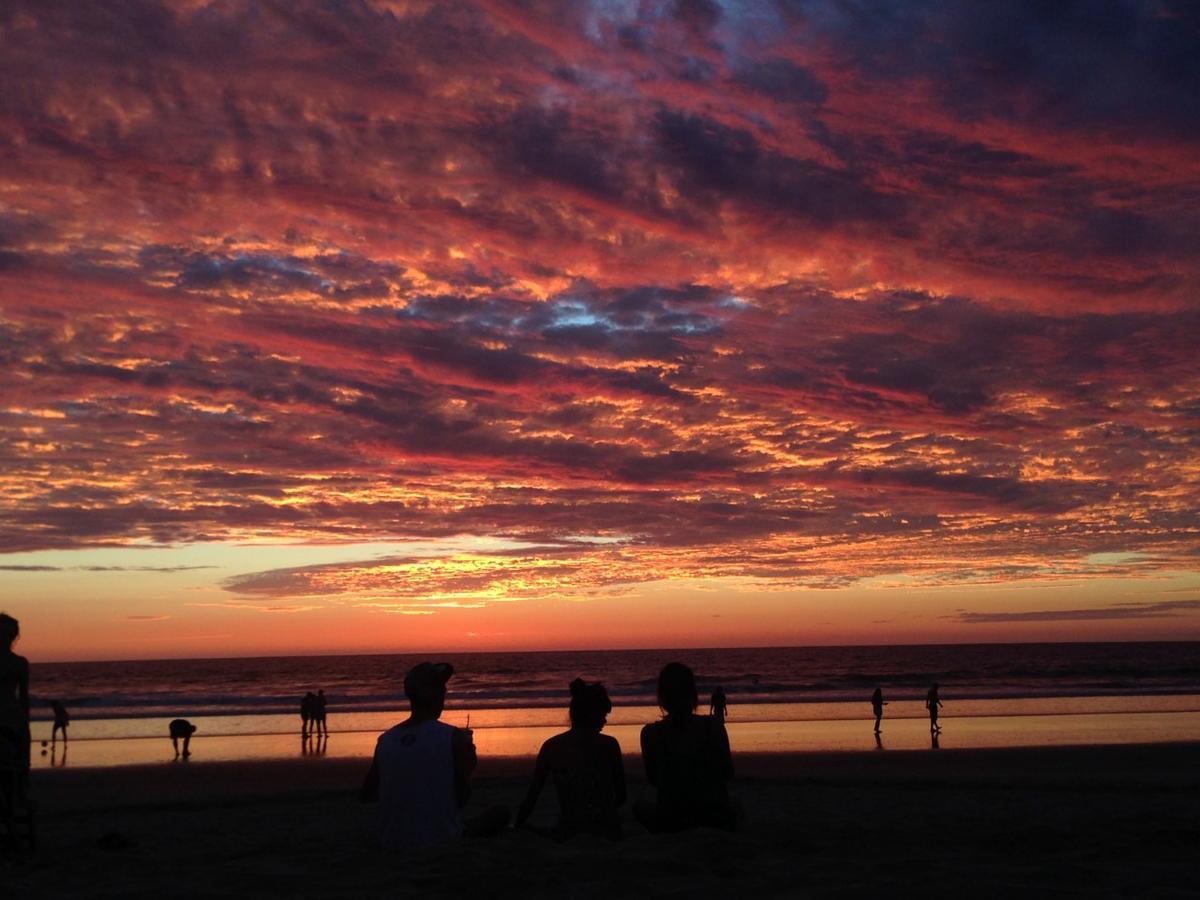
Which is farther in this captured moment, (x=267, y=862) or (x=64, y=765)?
(x=64, y=765)

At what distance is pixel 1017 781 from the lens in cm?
1823

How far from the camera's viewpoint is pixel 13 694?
7.75 meters

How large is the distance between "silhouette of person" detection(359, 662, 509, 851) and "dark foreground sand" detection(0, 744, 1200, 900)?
28 centimetres

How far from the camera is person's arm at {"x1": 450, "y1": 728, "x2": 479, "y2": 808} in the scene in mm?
6449

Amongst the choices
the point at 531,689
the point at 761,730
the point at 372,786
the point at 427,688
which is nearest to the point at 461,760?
the point at 427,688

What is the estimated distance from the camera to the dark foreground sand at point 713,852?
18.2 ft

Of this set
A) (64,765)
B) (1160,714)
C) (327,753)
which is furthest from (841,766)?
(1160,714)

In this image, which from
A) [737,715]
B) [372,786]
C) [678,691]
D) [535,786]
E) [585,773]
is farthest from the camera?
[737,715]

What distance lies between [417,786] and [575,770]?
130 cm

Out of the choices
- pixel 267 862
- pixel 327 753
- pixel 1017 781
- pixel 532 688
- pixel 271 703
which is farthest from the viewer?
pixel 532 688

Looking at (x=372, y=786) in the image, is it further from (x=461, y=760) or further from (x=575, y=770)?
(x=575, y=770)

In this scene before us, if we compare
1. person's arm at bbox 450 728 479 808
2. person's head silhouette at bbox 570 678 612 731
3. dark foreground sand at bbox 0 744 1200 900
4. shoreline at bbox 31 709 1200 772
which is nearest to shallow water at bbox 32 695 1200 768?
shoreline at bbox 31 709 1200 772

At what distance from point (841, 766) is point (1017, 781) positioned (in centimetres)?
538

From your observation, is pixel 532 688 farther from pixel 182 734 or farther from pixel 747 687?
pixel 182 734
